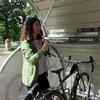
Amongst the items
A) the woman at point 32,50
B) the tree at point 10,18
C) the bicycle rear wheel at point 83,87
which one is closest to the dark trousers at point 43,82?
the woman at point 32,50

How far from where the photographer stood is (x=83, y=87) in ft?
17.5

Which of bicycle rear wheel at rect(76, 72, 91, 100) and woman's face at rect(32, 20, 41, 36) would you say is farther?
bicycle rear wheel at rect(76, 72, 91, 100)

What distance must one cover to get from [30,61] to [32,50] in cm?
18

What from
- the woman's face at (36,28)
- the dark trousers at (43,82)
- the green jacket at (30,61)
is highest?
the woman's face at (36,28)

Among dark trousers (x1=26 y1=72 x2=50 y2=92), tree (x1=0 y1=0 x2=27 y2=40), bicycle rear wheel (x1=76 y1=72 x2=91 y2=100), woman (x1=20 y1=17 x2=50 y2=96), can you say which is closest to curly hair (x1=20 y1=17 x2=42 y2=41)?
woman (x1=20 y1=17 x2=50 y2=96)

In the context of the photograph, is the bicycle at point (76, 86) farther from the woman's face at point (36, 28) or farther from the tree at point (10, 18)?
the tree at point (10, 18)

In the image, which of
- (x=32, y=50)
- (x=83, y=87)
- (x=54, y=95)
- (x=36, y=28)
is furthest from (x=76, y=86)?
(x=36, y=28)

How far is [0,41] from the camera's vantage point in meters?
42.2

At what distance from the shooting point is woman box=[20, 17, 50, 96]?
4293mm

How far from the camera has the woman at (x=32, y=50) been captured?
429 centimetres

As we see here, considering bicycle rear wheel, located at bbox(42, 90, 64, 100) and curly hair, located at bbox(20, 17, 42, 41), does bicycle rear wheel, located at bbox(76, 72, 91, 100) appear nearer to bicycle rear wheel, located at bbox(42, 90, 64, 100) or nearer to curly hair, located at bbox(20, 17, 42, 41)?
bicycle rear wheel, located at bbox(42, 90, 64, 100)

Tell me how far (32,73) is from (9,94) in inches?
37.1

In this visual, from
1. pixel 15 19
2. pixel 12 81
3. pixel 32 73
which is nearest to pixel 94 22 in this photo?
pixel 32 73

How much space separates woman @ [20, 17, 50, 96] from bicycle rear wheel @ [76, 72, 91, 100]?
2.46 ft
